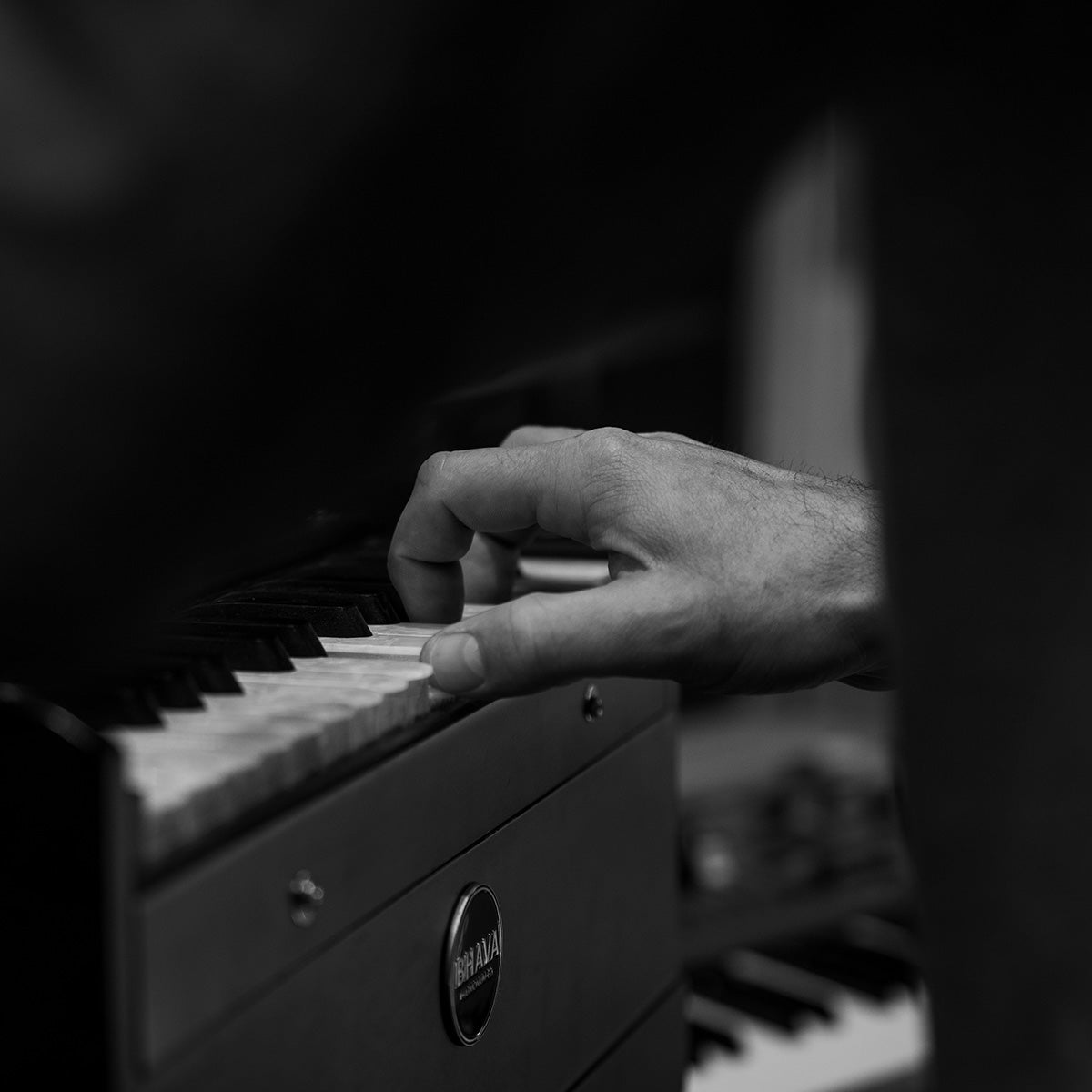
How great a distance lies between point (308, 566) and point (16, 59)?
0.43m

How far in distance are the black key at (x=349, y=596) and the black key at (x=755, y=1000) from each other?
1.31 metres

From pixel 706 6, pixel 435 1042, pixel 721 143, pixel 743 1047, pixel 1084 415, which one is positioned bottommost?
pixel 743 1047

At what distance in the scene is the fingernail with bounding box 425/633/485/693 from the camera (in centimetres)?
85

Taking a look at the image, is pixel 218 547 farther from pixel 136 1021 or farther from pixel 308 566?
pixel 136 1021

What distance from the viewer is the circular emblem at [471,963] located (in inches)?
34.2

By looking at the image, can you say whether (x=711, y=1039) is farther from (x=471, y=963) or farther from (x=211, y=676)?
(x=211, y=676)

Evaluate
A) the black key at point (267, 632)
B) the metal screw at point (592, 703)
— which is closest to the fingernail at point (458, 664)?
the black key at point (267, 632)

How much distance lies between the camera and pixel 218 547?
1.03 metres

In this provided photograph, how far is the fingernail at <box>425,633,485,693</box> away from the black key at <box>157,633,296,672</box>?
0.32 ft

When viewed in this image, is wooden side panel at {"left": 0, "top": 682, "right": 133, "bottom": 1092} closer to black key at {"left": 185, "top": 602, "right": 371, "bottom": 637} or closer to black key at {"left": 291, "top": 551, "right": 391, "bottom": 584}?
black key at {"left": 185, "top": 602, "right": 371, "bottom": 637}

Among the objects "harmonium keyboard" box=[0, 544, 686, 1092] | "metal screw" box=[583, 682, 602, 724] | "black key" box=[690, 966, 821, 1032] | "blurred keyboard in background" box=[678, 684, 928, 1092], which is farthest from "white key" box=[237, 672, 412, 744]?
"black key" box=[690, 966, 821, 1032]

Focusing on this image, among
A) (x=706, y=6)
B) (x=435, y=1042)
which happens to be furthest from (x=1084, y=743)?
(x=706, y=6)

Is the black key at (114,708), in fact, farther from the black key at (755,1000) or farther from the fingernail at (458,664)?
the black key at (755,1000)

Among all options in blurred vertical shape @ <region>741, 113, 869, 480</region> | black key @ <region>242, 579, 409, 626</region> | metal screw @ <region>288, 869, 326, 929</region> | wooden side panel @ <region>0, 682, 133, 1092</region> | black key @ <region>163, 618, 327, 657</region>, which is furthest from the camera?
blurred vertical shape @ <region>741, 113, 869, 480</region>
